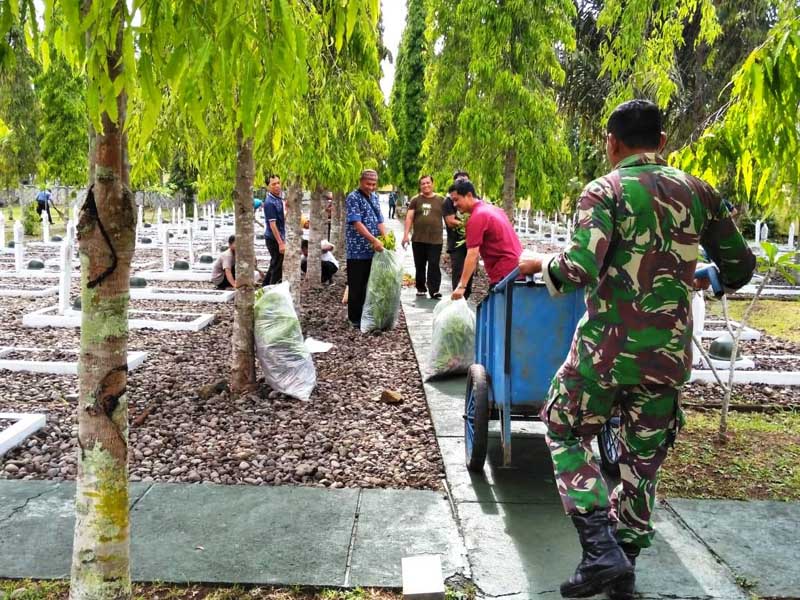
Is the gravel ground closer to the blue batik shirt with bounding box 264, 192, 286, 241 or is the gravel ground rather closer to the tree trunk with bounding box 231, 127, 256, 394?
the tree trunk with bounding box 231, 127, 256, 394

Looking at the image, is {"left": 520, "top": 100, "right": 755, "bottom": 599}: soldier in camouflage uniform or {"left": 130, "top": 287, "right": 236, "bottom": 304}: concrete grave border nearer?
{"left": 520, "top": 100, "right": 755, "bottom": 599}: soldier in camouflage uniform

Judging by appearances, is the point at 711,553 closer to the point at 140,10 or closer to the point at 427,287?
the point at 140,10

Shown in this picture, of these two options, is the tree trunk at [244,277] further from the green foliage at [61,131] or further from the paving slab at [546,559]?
the green foliage at [61,131]

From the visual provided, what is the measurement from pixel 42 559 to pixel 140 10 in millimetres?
2526

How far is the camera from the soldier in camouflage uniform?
290cm

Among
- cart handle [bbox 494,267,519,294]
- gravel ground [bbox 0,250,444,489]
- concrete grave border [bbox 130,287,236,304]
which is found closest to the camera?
cart handle [bbox 494,267,519,294]

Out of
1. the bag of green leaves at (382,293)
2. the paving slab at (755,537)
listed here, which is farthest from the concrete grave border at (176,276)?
the paving slab at (755,537)

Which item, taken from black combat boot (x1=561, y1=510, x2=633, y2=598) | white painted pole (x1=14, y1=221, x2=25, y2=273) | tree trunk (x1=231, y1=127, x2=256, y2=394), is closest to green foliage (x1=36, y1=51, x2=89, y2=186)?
white painted pole (x1=14, y1=221, x2=25, y2=273)

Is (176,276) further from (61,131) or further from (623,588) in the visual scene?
(623,588)

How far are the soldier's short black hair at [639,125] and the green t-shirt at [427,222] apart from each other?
27.8ft

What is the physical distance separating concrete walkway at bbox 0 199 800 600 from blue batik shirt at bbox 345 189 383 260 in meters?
4.87

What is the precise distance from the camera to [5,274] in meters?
14.6

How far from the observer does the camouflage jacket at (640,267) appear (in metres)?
2.90

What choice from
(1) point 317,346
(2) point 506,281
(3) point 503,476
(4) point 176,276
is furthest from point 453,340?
(4) point 176,276
